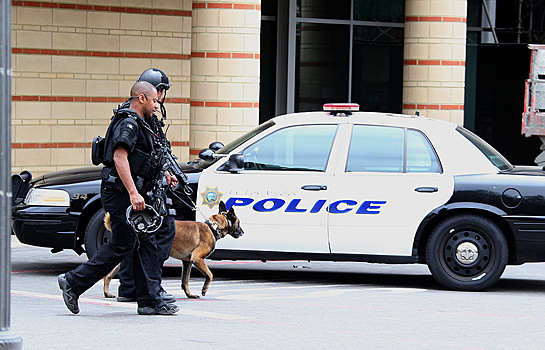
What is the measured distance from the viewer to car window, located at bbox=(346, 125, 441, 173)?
30.2 feet

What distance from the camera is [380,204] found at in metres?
9.06

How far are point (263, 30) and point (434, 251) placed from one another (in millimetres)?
12011

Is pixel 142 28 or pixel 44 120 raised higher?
pixel 142 28

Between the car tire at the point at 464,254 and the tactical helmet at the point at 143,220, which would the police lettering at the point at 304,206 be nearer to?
the car tire at the point at 464,254

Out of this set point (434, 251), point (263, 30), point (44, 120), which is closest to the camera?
point (434, 251)

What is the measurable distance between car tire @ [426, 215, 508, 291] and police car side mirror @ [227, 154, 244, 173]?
186cm

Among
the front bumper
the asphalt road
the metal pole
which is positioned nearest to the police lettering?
the asphalt road

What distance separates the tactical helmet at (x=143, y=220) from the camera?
23.4 feet

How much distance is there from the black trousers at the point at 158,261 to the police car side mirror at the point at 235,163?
151cm

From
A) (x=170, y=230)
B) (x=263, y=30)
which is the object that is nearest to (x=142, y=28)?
(x=263, y=30)

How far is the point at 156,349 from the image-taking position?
6.23 metres

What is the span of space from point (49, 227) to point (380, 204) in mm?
3120

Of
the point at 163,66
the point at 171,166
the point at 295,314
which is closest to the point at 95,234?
the point at 171,166

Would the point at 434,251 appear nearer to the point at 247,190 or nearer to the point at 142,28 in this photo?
the point at 247,190
